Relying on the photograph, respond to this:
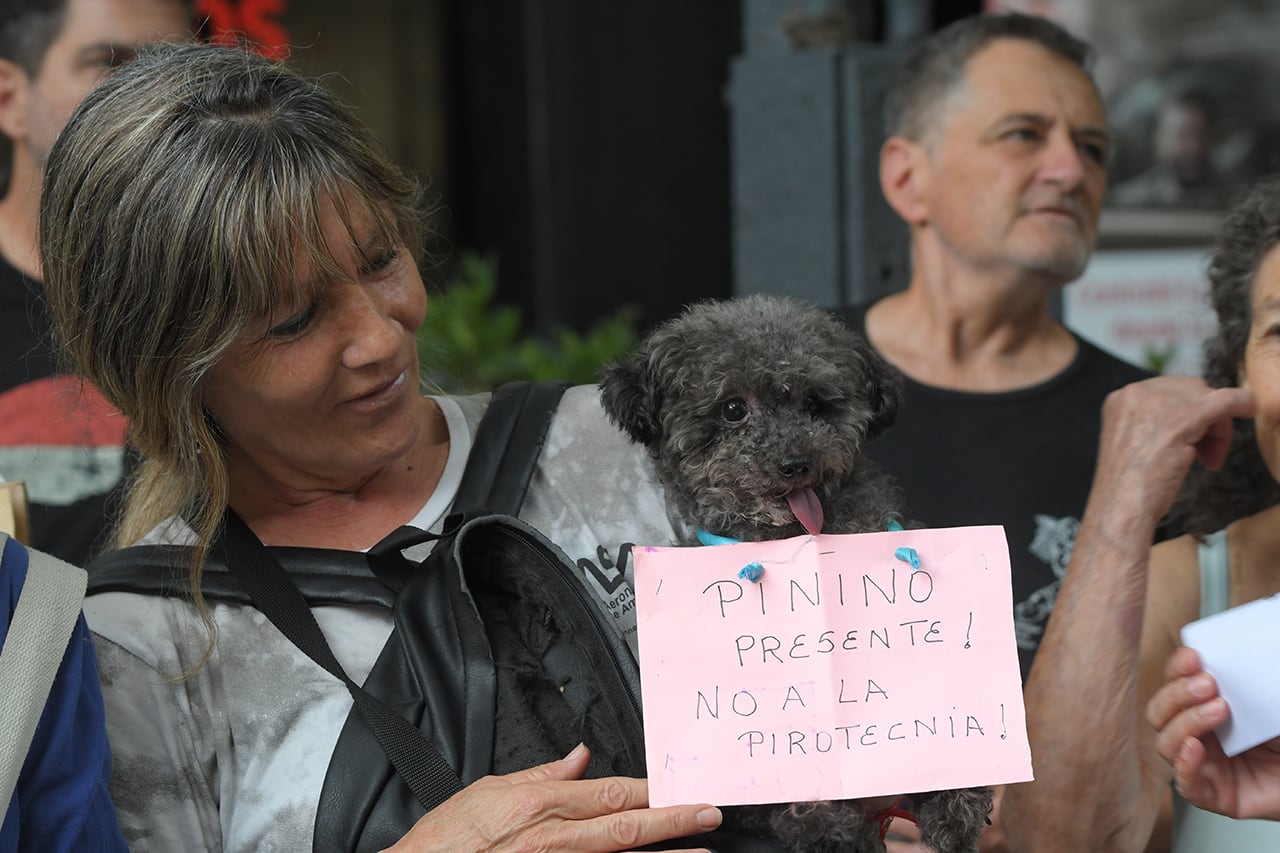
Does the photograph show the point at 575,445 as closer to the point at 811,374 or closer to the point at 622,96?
the point at 811,374

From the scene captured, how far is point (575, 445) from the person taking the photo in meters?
2.08

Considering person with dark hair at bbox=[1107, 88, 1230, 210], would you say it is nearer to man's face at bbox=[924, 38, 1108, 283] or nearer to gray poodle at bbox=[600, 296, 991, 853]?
man's face at bbox=[924, 38, 1108, 283]

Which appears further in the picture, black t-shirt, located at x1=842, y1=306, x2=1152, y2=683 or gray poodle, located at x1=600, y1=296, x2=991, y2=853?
black t-shirt, located at x1=842, y1=306, x2=1152, y2=683

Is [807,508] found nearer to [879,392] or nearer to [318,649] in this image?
[879,392]

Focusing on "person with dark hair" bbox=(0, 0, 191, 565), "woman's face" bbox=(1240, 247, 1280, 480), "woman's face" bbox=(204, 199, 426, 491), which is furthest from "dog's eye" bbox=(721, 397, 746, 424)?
"person with dark hair" bbox=(0, 0, 191, 565)

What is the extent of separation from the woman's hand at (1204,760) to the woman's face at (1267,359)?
503 millimetres

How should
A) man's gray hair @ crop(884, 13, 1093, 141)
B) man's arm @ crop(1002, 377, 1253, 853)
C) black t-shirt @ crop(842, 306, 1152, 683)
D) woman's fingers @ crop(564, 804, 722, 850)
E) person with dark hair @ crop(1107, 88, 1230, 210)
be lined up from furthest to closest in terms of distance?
person with dark hair @ crop(1107, 88, 1230, 210) < man's gray hair @ crop(884, 13, 1093, 141) < black t-shirt @ crop(842, 306, 1152, 683) < man's arm @ crop(1002, 377, 1253, 853) < woman's fingers @ crop(564, 804, 722, 850)

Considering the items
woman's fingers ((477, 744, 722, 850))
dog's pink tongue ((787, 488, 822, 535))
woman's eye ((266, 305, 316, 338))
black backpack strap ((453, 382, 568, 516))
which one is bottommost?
woman's fingers ((477, 744, 722, 850))

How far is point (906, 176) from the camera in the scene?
3469 millimetres

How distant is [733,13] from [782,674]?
5.50 meters

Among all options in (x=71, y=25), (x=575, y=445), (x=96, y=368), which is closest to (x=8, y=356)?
(x=71, y=25)

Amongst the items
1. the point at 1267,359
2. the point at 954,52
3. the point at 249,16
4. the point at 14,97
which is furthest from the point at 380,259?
the point at 249,16

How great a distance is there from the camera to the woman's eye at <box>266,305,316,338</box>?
1.91m

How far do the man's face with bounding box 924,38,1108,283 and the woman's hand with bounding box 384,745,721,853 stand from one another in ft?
6.25
